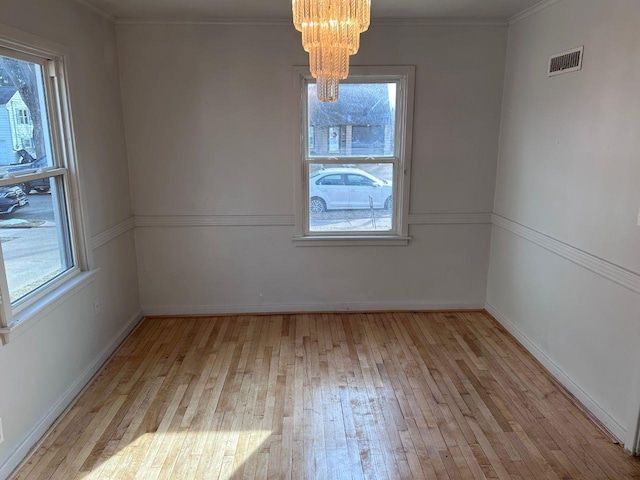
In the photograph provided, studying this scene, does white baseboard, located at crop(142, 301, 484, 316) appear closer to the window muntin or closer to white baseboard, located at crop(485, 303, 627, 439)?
white baseboard, located at crop(485, 303, 627, 439)

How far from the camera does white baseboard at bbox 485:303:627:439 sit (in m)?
2.31

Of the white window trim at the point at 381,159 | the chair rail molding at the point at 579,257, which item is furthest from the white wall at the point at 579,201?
the white window trim at the point at 381,159

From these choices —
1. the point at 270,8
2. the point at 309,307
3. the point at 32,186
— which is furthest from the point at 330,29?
the point at 309,307

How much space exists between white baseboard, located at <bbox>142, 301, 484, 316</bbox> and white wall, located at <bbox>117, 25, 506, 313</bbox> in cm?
1

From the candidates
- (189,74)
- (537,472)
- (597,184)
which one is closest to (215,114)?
(189,74)

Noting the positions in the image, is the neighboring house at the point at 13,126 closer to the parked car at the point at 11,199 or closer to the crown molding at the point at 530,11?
the parked car at the point at 11,199

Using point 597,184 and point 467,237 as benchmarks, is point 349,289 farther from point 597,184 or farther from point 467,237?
point 597,184

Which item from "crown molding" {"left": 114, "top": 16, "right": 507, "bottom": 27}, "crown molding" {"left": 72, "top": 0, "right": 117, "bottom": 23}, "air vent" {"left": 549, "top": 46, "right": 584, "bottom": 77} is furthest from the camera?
"crown molding" {"left": 114, "top": 16, "right": 507, "bottom": 27}

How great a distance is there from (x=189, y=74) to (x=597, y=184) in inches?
117

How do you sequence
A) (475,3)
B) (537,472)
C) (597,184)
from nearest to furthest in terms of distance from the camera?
(537,472)
(597,184)
(475,3)

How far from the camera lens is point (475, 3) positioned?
116 inches

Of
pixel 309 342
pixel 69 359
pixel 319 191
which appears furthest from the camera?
pixel 319 191

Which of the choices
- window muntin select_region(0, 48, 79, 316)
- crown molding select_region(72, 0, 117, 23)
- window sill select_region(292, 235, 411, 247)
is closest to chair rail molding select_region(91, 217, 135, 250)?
window muntin select_region(0, 48, 79, 316)

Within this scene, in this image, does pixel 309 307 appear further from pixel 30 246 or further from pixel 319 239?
pixel 30 246
